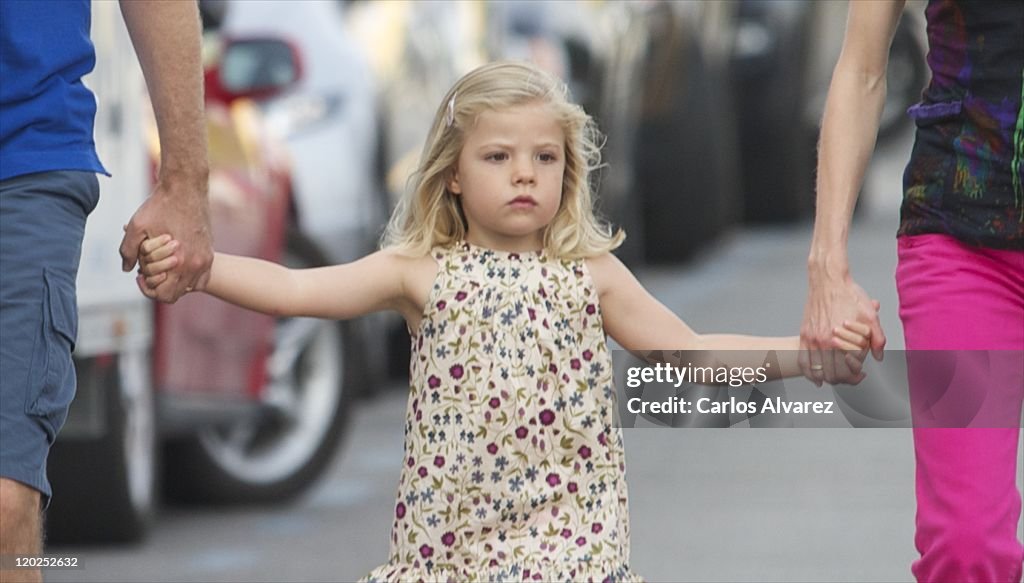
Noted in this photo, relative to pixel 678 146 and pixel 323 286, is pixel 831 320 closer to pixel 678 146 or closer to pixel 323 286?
pixel 323 286

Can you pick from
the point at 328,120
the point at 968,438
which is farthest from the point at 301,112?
the point at 968,438

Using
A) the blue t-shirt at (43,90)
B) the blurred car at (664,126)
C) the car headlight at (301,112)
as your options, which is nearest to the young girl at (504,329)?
the blue t-shirt at (43,90)

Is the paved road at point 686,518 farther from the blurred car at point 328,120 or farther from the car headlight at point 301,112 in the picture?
the car headlight at point 301,112

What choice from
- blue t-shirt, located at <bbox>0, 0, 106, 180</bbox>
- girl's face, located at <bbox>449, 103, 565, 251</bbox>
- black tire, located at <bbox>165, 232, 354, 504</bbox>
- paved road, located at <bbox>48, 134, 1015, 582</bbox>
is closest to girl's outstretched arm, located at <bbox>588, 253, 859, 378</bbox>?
girl's face, located at <bbox>449, 103, 565, 251</bbox>

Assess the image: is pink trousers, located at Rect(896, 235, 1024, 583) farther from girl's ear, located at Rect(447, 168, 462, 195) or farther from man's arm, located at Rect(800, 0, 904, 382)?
girl's ear, located at Rect(447, 168, 462, 195)

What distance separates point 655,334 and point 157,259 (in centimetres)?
86

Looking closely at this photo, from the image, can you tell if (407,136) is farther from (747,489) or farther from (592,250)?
(592,250)

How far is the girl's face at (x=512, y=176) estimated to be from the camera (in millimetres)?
4316

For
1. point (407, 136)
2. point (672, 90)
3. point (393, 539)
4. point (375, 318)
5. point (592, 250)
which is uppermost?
point (672, 90)

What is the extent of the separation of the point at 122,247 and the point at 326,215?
5.43m

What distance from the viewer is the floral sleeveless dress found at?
4.23 m

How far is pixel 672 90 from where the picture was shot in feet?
50.9

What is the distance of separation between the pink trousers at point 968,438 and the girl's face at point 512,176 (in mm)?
641

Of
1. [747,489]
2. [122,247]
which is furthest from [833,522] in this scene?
[122,247]
